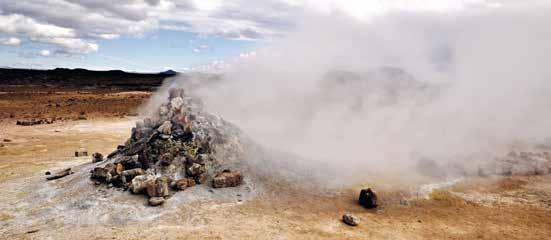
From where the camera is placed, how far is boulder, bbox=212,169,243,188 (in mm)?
13008

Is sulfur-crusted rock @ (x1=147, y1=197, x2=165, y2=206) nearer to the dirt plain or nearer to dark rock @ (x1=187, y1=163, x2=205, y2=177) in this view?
the dirt plain

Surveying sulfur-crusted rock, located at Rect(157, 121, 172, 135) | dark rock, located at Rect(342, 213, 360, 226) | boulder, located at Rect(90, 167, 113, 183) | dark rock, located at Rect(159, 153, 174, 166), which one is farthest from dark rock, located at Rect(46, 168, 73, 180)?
dark rock, located at Rect(342, 213, 360, 226)

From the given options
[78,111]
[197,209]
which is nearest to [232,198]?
[197,209]

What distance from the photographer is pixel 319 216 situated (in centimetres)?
1186

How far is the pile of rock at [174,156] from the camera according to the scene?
12789 mm

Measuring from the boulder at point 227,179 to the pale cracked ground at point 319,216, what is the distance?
70cm

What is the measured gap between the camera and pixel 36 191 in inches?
518

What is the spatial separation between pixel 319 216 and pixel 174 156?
181 inches

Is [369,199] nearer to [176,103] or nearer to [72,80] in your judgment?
[176,103]

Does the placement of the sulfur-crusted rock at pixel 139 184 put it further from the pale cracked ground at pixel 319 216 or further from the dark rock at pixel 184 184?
the dark rock at pixel 184 184

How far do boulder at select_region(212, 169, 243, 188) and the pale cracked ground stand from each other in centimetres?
Answer: 70

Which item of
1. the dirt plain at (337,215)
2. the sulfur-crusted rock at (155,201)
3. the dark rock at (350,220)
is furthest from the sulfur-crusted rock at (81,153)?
the dark rock at (350,220)

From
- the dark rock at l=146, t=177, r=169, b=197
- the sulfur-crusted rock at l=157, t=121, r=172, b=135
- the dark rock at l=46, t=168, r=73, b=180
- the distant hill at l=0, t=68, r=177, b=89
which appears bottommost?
the dark rock at l=46, t=168, r=73, b=180

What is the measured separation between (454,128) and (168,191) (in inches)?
552
